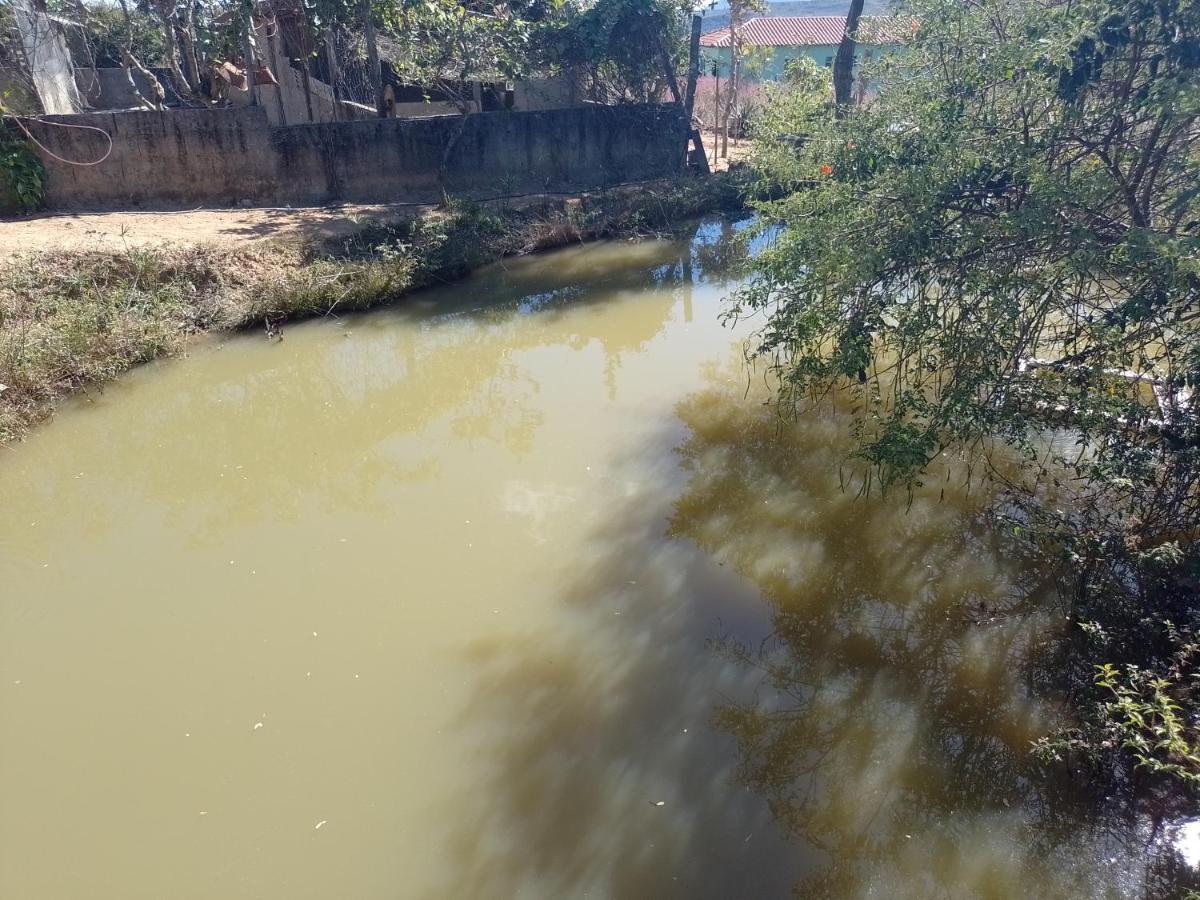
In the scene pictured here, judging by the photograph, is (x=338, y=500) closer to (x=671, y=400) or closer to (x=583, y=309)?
(x=671, y=400)

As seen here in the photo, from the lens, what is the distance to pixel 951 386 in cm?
453

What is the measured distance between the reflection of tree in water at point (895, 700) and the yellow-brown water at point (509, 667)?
0.7 inches

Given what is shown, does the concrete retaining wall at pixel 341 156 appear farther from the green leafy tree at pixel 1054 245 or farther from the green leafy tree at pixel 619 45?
the green leafy tree at pixel 1054 245

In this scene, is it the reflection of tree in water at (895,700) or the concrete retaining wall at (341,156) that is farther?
the concrete retaining wall at (341,156)

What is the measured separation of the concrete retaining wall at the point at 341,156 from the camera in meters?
10.1

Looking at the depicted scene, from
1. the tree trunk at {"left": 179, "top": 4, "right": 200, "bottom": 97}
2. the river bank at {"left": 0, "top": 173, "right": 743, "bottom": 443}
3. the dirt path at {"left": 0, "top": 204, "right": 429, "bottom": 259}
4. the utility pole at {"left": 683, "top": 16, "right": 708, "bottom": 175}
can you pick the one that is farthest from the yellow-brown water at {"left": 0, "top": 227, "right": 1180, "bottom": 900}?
the utility pole at {"left": 683, "top": 16, "right": 708, "bottom": 175}

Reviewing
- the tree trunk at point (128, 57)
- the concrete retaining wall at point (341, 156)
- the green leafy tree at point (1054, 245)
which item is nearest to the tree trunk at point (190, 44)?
the tree trunk at point (128, 57)

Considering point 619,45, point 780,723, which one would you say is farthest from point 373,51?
point 780,723

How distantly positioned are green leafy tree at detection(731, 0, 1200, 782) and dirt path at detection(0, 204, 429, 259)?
24.5ft

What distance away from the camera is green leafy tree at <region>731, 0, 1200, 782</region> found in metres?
3.62

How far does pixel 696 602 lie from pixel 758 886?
1782 mm

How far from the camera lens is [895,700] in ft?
13.0

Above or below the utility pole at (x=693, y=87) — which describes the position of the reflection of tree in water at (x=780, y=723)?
below

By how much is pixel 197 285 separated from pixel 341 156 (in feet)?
12.5
